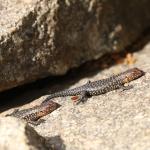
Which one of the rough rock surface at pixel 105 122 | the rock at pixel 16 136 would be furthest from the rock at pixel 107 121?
the rock at pixel 16 136

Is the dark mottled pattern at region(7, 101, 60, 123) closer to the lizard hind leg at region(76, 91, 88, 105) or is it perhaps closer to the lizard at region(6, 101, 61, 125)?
the lizard at region(6, 101, 61, 125)

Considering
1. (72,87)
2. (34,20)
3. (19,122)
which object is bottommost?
(72,87)

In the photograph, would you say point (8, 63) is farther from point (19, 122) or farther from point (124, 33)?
point (124, 33)

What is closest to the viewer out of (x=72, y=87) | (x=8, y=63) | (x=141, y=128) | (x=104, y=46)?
(x=141, y=128)

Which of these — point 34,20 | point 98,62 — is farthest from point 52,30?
point 98,62

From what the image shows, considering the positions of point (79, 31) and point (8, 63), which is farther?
point (79, 31)

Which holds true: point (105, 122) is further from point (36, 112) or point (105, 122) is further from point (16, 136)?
point (16, 136)

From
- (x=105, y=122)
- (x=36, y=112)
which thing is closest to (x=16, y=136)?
(x=105, y=122)
